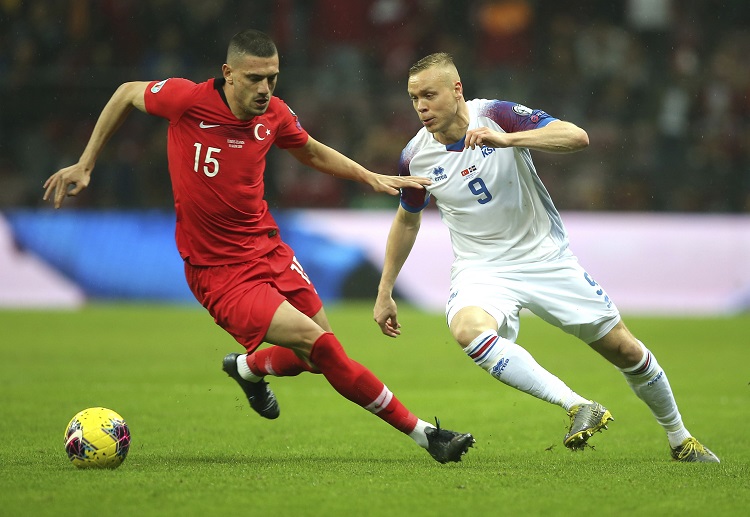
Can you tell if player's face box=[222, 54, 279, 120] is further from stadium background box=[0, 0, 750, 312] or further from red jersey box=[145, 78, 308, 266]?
stadium background box=[0, 0, 750, 312]

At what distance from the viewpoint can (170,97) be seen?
6254 mm

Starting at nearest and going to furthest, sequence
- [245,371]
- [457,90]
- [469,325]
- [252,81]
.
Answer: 1. [469,325]
2. [252,81]
3. [457,90]
4. [245,371]

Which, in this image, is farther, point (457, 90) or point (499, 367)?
point (457, 90)

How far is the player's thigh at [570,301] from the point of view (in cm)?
628

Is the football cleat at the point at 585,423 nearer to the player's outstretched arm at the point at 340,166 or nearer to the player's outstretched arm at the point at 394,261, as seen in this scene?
the player's outstretched arm at the point at 394,261

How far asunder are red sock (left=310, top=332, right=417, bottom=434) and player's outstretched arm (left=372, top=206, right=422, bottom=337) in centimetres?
58

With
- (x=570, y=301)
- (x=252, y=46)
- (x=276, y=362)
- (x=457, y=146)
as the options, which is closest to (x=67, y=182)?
(x=252, y=46)

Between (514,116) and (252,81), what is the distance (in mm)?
1507

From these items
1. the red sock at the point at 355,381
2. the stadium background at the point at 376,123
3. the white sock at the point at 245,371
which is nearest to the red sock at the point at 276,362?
the white sock at the point at 245,371

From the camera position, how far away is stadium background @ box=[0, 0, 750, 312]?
16.7 m

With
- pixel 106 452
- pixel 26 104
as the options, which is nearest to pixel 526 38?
pixel 26 104

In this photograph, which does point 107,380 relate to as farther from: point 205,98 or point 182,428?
point 205,98

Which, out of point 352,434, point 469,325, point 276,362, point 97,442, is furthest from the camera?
point 352,434

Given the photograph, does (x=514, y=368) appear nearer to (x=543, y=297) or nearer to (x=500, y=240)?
(x=543, y=297)
